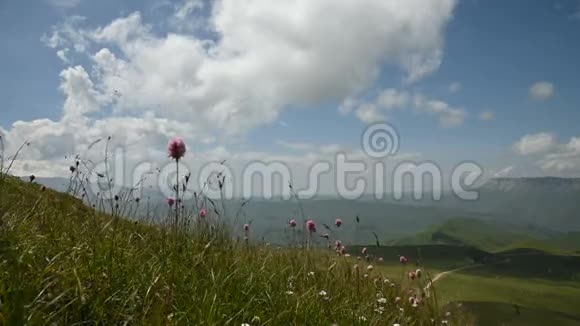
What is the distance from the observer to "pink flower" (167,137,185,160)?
6.06 metres

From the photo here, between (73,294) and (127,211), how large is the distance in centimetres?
324

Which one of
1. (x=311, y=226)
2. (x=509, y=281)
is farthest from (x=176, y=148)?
(x=509, y=281)

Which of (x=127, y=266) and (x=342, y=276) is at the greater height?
(x=127, y=266)

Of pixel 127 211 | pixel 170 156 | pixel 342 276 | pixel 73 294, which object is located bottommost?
pixel 342 276

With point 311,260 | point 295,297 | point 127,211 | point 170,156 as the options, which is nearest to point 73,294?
point 295,297

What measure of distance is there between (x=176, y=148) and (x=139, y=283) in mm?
2290

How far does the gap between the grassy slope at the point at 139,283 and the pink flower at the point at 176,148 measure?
1.07 metres

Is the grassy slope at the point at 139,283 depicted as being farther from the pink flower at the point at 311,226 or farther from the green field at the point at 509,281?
the green field at the point at 509,281

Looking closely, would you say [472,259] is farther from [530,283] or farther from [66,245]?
[66,245]

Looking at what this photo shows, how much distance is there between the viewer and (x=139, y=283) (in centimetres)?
421

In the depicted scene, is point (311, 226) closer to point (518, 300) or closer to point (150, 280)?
point (150, 280)

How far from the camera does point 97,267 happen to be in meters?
4.13

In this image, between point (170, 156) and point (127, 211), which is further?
point (127, 211)

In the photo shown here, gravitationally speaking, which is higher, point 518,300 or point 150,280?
point 150,280
